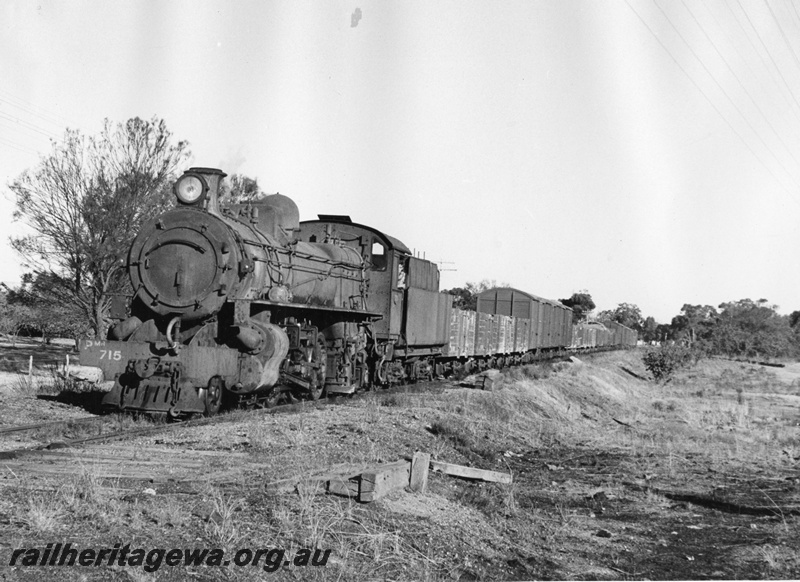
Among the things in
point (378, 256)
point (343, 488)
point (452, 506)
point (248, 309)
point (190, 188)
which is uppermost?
point (190, 188)

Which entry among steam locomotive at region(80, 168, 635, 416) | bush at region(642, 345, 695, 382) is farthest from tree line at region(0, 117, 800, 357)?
bush at region(642, 345, 695, 382)

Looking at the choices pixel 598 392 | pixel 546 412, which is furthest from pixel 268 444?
pixel 598 392

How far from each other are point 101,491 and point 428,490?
312 centimetres

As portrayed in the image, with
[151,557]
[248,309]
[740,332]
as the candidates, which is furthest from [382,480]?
[740,332]

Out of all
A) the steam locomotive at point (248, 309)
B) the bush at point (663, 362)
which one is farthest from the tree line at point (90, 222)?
the bush at point (663, 362)

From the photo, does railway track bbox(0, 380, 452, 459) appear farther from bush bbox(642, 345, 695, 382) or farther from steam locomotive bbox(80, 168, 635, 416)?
bush bbox(642, 345, 695, 382)

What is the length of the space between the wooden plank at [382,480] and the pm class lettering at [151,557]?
1.26 m

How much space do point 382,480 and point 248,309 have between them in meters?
5.15

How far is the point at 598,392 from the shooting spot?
23688 mm

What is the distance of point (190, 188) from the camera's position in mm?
11492

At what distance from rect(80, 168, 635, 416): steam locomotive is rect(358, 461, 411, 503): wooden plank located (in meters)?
4.20

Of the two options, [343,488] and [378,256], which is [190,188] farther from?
[343,488]

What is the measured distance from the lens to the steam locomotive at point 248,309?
10.6 m

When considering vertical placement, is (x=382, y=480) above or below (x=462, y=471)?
above
